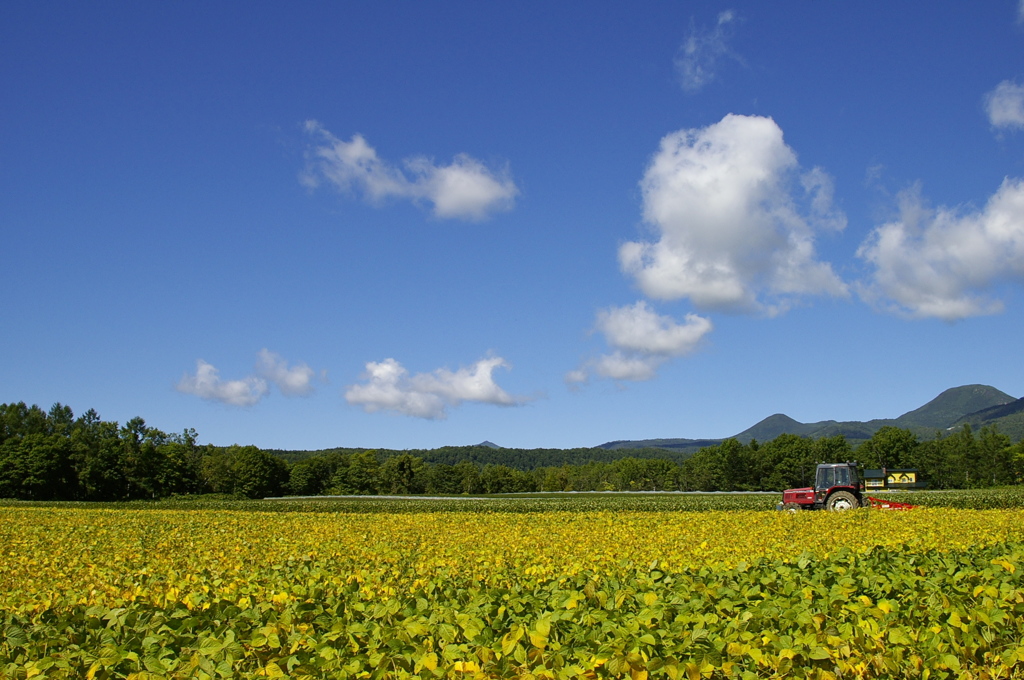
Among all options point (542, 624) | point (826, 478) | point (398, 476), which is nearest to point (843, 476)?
point (826, 478)

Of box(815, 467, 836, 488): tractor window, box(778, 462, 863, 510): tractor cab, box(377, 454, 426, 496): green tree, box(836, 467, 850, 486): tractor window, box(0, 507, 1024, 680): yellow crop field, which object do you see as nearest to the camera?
box(0, 507, 1024, 680): yellow crop field

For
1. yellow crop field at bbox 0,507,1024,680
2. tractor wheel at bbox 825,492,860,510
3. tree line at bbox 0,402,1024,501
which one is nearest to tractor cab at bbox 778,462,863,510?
tractor wheel at bbox 825,492,860,510

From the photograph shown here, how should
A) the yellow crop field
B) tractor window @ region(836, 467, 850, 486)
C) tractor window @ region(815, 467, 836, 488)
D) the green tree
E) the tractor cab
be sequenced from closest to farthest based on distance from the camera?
1. the yellow crop field
2. the tractor cab
3. tractor window @ region(836, 467, 850, 486)
4. tractor window @ region(815, 467, 836, 488)
5. the green tree

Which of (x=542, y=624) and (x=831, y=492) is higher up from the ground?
(x=542, y=624)

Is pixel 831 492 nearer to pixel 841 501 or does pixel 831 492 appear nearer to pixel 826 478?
pixel 841 501

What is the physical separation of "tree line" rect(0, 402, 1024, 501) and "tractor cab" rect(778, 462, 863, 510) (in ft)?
205

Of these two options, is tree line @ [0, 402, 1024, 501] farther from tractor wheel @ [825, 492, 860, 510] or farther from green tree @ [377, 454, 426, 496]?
tractor wheel @ [825, 492, 860, 510]

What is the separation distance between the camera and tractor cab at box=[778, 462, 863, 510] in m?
28.4

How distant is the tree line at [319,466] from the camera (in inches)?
3285

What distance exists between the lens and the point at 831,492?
94.5ft

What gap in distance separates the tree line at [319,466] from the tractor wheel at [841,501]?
63.2 meters

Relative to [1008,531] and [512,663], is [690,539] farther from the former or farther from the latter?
[512,663]

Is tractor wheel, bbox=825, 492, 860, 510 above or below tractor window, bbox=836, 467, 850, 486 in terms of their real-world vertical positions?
below

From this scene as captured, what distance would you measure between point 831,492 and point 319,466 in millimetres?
96384
